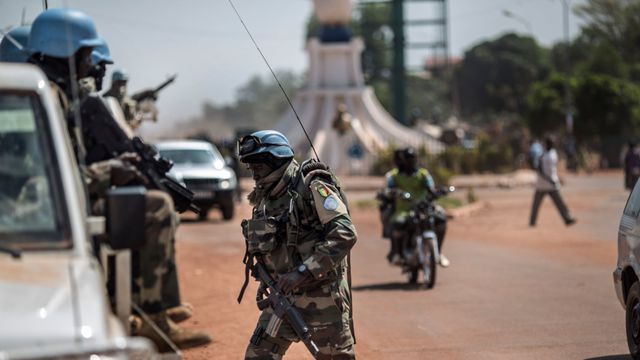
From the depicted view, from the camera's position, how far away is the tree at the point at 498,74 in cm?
11038

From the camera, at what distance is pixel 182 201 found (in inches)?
334

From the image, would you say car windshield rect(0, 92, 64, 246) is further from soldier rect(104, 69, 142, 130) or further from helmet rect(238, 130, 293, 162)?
soldier rect(104, 69, 142, 130)

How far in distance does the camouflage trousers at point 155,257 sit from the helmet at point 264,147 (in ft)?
5.33

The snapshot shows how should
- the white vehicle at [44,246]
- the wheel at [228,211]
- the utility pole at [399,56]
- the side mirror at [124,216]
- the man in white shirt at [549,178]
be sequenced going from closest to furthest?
the white vehicle at [44,246], the side mirror at [124,216], the man in white shirt at [549,178], the wheel at [228,211], the utility pole at [399,56]

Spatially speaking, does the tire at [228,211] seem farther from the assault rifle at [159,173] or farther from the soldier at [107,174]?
the assault rifle at [159,173]

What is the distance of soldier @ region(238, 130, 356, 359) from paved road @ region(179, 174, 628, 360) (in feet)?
9.59

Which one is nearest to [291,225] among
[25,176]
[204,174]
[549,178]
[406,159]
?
[25,176]

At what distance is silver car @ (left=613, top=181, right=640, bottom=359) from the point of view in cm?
883

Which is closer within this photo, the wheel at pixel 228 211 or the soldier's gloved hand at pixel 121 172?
the soldier's gloved hand at pixel 121 172

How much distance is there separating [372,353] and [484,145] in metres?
41.9

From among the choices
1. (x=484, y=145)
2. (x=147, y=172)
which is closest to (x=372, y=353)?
(x=147, y=172)

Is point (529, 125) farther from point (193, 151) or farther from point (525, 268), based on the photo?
point (525, 268)

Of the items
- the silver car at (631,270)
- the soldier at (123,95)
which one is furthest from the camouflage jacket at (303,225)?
the soldier at (123,95)

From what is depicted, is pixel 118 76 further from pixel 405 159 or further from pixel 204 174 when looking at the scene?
pixel 204 174
